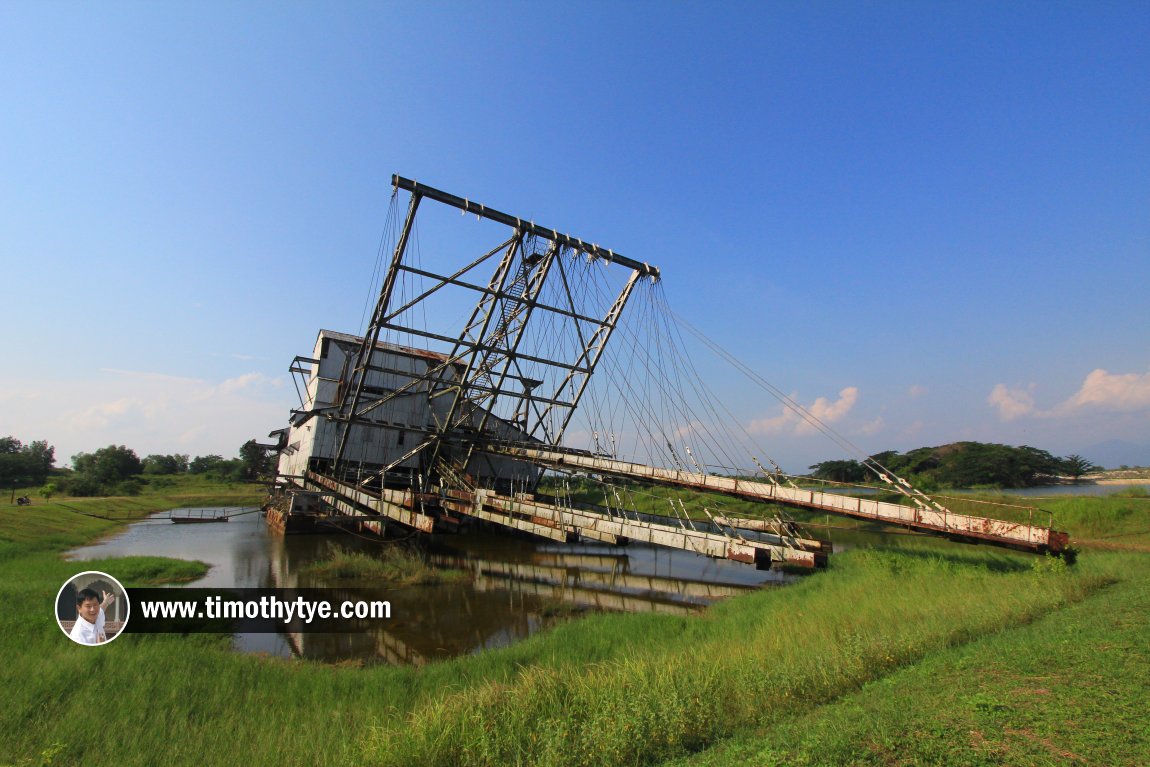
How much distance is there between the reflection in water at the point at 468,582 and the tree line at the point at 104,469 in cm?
2156

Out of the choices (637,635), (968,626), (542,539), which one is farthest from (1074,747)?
(542,539)

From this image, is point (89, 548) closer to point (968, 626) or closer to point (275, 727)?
point (275, 727)

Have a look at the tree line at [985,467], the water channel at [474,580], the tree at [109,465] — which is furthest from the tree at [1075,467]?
the tree at [109,465]

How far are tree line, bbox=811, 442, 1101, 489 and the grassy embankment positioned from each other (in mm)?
48751

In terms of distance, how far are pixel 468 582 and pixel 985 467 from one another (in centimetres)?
6873

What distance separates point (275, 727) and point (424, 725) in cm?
234

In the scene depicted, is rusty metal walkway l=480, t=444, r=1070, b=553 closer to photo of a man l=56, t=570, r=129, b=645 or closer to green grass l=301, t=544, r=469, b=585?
green grass l=301, t=544, r=469, b=585

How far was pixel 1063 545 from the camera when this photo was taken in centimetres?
1244

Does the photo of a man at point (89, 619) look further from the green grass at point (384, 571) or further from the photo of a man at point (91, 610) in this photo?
the green grass at point (384, 571)

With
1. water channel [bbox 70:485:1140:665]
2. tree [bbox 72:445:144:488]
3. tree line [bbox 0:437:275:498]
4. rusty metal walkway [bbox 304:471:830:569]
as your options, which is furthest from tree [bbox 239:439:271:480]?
rusty metal walkway [bbox 304:471:830:569]

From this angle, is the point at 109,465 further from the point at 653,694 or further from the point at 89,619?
the point at 653,694

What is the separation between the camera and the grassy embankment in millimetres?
4723

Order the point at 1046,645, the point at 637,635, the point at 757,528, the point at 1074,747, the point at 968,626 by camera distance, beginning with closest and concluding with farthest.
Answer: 1. the point at 1074,747
2. the point at 1046,645
3. the point at 968,626
4. the point at 637,635
5. the point at 757,528

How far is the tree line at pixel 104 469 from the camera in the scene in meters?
56.2
